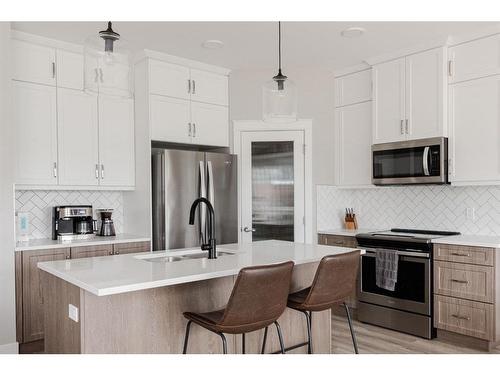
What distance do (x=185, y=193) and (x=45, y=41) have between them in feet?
5.88

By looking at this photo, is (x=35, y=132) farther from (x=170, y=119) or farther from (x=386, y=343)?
(x=386, y=343)

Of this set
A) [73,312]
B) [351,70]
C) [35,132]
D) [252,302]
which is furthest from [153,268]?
[351,70]

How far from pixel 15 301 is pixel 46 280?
3.51 feet

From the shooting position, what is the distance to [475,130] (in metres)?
3.75

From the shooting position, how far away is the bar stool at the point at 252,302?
214cm

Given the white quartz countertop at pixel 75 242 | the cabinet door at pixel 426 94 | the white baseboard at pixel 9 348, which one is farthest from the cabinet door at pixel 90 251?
the cabinet door at pixel 426 94

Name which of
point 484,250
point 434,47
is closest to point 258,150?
point 434,47

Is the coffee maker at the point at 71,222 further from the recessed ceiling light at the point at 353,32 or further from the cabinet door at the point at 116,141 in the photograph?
the recessed ceiling light at the point at 353,32

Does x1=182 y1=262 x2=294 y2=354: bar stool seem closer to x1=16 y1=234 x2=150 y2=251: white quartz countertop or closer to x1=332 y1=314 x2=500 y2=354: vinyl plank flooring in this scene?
x1=332 y1=314 x2=500 y2=354: vinyl plank flooring

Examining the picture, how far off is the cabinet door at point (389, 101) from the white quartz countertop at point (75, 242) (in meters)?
2.50

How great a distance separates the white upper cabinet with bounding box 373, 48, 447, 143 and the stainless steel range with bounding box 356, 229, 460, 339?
0.97m

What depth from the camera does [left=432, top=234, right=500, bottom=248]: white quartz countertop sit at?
3404 millimetres

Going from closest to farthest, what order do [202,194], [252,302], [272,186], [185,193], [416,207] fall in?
[252,302], [185,193], [202,194], [416,207], [272,186]

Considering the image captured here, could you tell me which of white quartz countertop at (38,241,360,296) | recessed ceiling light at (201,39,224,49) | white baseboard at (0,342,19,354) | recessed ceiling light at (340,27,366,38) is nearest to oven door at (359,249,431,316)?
white quartz countertop at (38,241,360,296)
